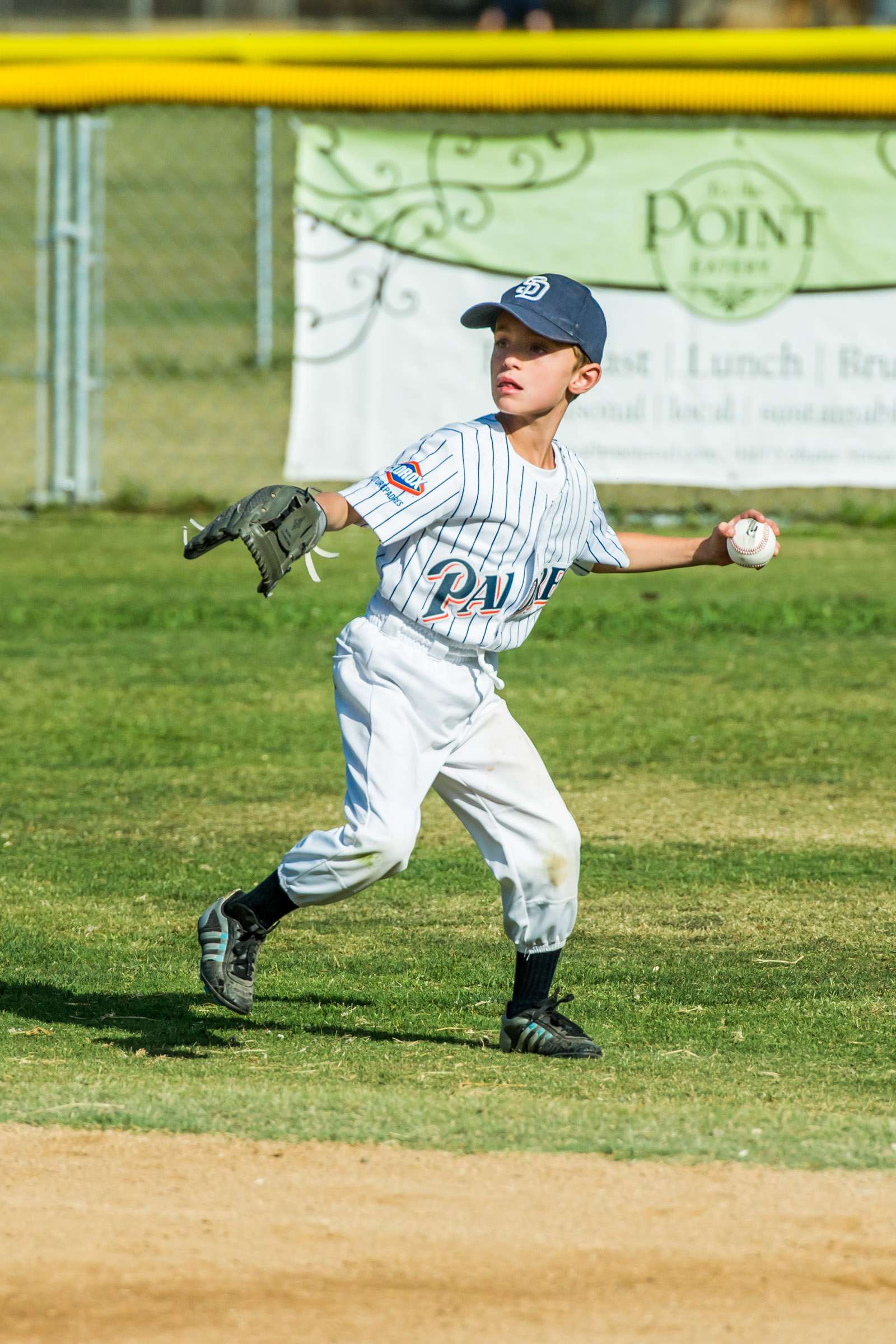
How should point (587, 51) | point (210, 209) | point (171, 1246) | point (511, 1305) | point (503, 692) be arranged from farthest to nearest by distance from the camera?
point (210, 209), point (587, 51), point (503, 692), point (171, 1246), point (511, 1305)

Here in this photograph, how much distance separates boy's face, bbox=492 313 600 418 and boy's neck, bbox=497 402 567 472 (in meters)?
0.02

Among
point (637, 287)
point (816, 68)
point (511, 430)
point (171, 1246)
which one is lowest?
point (171, 1246)

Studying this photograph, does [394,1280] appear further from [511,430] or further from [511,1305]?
[511,430]

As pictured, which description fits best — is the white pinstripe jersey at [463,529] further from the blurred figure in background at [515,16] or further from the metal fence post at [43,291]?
the blurred figure in background at [515,16]

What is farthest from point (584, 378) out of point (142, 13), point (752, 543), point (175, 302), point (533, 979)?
point (142, 13)

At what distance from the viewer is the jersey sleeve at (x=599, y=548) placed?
13.7 feet

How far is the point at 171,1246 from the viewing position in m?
2.97

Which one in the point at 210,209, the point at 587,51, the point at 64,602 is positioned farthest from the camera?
the point at 210,209

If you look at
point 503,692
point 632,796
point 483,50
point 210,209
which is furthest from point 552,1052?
point 210,209

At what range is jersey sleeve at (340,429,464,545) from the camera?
3.75 m

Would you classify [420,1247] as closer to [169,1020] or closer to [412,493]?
[169,1020]

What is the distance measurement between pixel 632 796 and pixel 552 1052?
2.47 m

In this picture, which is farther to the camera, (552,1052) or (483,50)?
(483,50)

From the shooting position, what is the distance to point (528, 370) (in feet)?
13.0
